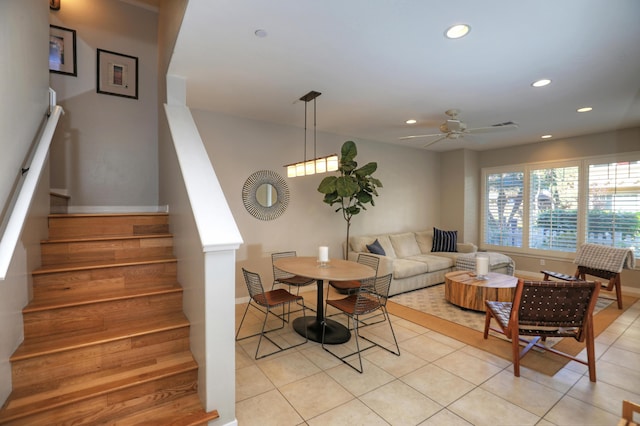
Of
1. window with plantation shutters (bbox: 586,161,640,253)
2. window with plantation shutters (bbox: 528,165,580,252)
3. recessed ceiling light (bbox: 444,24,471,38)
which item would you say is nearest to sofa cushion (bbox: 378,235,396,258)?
window with plantation shutters (bbox: 528,165,580,252)

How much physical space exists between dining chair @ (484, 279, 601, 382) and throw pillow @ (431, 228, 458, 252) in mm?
3538

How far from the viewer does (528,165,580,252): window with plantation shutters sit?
5.62m

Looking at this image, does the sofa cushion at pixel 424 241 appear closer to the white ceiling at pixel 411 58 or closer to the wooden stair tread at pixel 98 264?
the white ceiling at pixel 411 58

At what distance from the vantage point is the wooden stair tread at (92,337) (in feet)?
5.79

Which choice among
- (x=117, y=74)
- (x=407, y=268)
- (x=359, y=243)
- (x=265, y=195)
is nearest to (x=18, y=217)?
(x=117, y=74)

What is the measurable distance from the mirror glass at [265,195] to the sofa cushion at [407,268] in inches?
81.8

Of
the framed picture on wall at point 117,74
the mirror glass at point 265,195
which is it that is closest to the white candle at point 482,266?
the mirror glass at point 265,195

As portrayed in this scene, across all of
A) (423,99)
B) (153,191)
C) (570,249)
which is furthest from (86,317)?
(570,249)

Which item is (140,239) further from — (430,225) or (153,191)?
(430,225)

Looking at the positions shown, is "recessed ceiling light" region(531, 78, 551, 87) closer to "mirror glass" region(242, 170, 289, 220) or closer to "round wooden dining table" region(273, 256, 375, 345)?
"round wooden dining table" region(273, 256, 375, 345)

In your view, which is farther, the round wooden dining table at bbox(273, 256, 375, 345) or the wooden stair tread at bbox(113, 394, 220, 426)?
the round wooden dining table at bbox(273, 256, 375, 345)

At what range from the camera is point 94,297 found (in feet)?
7.04

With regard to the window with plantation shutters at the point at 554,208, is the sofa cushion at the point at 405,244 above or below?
below

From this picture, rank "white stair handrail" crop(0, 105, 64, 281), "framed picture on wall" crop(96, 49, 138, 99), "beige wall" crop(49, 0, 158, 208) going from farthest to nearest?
"framed picture on wall" crop(96, 49, 138, 99) < "beige wall" crop(49, 0, 158, 208) < "white stair handrail" crop(0, 105, 64, 281)
